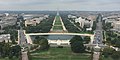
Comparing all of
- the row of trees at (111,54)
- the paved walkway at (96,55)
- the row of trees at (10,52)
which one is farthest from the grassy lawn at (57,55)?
the row of trees at (111,54)

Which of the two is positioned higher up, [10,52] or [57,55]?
[10,52]

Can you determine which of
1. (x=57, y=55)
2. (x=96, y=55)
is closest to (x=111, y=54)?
(x=96, y=55)

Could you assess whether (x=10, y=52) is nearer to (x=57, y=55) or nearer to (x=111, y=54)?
(x=57, y=55)

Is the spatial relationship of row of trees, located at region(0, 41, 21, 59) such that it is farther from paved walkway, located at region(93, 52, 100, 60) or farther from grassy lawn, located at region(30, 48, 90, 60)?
paved walkway, located at region(93, 52, 100, 60)

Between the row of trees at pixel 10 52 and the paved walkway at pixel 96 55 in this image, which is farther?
the row of trees at pixel 10 52

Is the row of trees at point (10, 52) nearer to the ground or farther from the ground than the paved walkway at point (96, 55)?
farther from the ground

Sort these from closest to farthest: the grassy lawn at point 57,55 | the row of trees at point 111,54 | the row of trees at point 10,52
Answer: the row of trees at point 111,54
the grassy lawn at point 57,55
the row of trees at point 10,52

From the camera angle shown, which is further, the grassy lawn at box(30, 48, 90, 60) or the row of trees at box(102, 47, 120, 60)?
the grassy lawn at box(30, 48, 90, 60)

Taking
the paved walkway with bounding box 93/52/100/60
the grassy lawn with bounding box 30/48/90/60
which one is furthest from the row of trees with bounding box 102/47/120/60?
the grassy lawn with bounding box 30/48/90/60

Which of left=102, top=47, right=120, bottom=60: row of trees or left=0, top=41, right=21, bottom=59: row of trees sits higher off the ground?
left=0, top=41, right=21, bottom=59: row of trees

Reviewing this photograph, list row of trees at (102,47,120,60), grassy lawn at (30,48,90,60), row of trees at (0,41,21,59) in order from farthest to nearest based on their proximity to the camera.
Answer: row of trees at (0,41,21,59)
grassy lawn at (30,48,90,60)
row of trees at (102,47,120,60)

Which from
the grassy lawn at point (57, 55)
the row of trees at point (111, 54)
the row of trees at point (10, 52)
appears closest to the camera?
the row of trees at point (111, 54)

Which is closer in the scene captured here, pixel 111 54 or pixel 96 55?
pixel 96 55

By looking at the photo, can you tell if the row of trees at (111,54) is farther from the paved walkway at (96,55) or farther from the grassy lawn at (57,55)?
the grassy lawn at (57,55)
